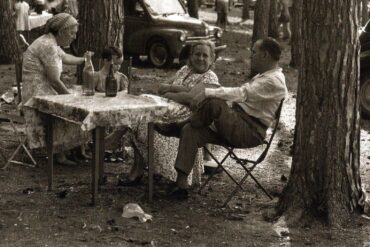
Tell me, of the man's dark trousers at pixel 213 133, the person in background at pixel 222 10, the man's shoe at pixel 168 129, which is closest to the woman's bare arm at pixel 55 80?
the man's shoe at pixel 168 129

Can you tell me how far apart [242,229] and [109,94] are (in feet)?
5.57

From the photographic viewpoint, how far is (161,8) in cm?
1805

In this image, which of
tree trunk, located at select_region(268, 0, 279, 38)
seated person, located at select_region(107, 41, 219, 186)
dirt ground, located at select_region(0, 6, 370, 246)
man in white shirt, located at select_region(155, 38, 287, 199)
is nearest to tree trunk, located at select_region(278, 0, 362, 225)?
Answer: dirt ground, located at select_region(0, 6, 370, 246)

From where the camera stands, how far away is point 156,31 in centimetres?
1748

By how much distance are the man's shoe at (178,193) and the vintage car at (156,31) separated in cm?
1038

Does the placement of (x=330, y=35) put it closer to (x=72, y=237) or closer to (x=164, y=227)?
(x=164, y=227)

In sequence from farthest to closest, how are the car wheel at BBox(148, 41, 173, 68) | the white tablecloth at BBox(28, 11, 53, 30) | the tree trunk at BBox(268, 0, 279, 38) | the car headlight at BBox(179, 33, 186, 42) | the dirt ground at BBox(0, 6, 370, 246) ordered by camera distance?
the tree trunk at BBox(268, 0, 279, 38), the white tablecloth at BBox(28, 11, 53, 30), the car wheel at BBox(148, 41, 173, 68), the car headlight at BBox(179, 33, 186, 42), the dirt ground at BBox(0, 6, 370, 246)

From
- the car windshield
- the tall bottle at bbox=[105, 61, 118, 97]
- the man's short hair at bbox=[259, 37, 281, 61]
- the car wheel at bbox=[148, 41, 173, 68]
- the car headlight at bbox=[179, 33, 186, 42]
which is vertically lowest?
the car wheel at bbox=[148, 41, 173, 68]

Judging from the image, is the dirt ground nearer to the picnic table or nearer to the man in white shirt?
the picnic table

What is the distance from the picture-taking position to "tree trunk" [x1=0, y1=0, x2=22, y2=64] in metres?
16.4

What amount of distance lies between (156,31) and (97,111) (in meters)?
11.3

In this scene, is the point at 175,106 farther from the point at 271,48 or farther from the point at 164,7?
the point at 164,7

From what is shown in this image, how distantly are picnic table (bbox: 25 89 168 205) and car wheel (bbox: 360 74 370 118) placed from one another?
5729 mm

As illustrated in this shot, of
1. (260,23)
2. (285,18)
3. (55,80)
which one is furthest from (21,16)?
(55,80)
